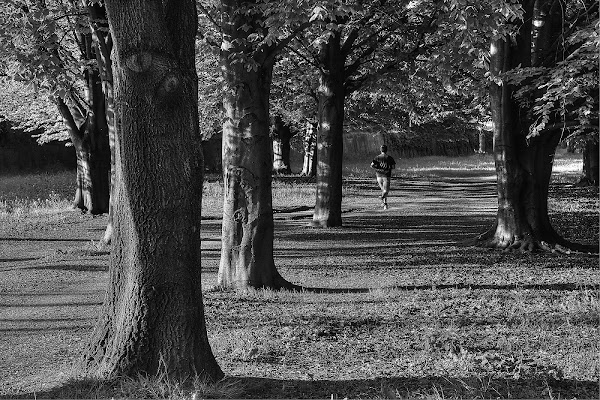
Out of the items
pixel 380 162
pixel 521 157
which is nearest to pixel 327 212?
pixel 380 162

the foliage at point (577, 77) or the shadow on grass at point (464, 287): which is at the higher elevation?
the foliage at point (577, 77)

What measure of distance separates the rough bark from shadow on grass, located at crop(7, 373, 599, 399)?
37648 millimetres

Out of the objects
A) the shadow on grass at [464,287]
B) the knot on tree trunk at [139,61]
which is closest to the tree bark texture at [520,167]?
the shadow on grass at [464,287]

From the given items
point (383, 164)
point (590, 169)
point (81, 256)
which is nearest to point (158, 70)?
point (81, 256)

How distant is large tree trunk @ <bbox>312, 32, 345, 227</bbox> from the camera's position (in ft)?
64.8

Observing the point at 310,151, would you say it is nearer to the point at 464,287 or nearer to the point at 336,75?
the point at 336,75

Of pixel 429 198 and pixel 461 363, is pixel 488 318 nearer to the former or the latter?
pixel 461 363

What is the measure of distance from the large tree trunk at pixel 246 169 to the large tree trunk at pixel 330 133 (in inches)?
331

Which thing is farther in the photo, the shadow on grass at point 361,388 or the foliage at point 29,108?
the foliage at point 29,108

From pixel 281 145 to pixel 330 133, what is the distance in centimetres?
2636

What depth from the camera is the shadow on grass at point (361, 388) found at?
19.2ft

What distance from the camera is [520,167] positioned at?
15.6m

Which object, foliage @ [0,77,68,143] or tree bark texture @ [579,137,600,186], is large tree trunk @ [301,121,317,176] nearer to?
tree bark texture @ [579,137,600,186]

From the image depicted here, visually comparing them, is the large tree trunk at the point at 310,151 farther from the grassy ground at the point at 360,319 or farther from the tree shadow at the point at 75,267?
the tree shadow at the point at 75,267
